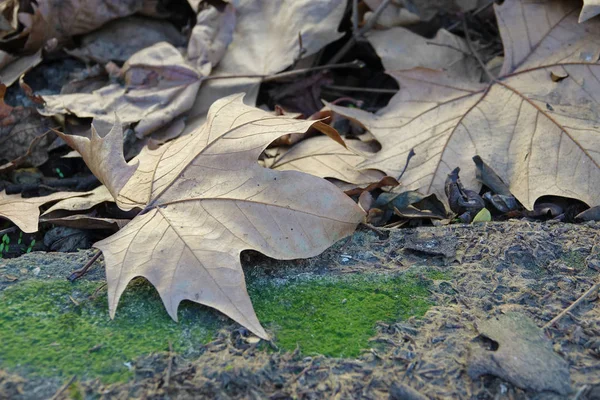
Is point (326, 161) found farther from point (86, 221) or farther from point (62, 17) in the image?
point (62, 17)

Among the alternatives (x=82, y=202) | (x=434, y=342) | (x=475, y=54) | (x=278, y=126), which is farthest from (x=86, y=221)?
(x=475, y=54)

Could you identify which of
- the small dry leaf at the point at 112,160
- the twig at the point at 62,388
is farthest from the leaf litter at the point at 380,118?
the twig at the point at 62,388

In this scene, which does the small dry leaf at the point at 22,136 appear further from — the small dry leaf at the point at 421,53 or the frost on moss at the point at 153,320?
the small dry leaf at the point at 421,53

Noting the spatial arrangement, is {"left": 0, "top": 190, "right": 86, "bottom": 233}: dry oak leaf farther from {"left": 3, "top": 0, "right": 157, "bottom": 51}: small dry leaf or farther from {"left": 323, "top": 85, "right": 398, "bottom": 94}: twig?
{"left": 323, "top": 85, "right": 398, "bottom": 94}: twig

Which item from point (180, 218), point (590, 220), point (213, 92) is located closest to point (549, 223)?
point (590, 220)

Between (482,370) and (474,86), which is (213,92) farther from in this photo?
(482,370)

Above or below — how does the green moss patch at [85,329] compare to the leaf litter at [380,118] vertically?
below
